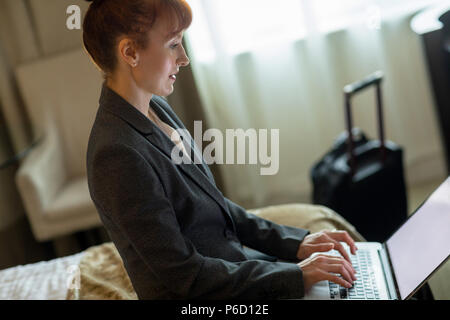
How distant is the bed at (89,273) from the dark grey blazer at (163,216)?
0.46 m

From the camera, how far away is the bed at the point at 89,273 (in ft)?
4.57

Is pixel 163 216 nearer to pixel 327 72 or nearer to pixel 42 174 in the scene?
pixel 42 174

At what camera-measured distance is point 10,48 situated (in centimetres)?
118

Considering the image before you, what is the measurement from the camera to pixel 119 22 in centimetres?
81

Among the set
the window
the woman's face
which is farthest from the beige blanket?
the window

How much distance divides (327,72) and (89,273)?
1.72m

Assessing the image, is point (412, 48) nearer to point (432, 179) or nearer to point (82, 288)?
point (432, 179)

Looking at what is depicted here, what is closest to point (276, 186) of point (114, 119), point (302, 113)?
point (302, 113)

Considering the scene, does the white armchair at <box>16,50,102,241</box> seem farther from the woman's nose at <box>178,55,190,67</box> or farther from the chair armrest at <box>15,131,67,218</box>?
the woman's nose at <box>178,55,190,67</box>

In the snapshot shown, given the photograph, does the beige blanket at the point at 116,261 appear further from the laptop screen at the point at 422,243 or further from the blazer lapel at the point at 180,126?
the blazer lapel at the point at 180,126

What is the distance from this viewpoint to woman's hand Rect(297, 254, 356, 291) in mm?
950

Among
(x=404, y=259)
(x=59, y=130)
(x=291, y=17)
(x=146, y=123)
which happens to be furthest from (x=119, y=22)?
(x=291, y=17)

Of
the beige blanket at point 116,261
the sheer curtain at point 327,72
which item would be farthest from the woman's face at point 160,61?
the sheer curtain at point 327,72
